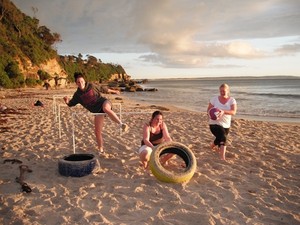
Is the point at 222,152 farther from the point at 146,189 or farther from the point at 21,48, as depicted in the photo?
the point at 21,48

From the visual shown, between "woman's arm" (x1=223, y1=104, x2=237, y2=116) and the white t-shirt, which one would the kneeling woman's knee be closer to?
the white t-shirt

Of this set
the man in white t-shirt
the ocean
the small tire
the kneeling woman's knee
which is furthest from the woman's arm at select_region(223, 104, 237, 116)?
the ocean

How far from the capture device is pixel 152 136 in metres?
5.95

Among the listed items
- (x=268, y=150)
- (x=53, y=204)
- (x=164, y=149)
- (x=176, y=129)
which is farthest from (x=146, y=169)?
(x=176, y=129)

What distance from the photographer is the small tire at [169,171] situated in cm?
508

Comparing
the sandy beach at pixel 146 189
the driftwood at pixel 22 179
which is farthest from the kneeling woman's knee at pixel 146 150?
the driftwood at pixel 22 179

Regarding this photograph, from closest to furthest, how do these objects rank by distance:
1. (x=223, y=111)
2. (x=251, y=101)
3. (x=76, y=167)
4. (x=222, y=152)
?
(x=76, y=167) → (x=223, y=111) → (x=222, y=152) → (x=251, y=101)

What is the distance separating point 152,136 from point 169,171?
3.13 ft

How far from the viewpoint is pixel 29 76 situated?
47.8m

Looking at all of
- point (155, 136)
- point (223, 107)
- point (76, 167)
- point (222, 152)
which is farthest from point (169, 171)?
point (223, 107)

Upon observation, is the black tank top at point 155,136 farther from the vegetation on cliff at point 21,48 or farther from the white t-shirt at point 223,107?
the vegetation on cliff at point 21,48

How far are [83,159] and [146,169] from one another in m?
1.40

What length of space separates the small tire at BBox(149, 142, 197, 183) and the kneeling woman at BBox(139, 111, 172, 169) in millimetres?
276

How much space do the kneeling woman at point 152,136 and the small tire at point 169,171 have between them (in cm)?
28
